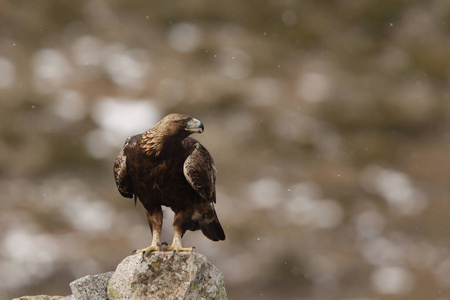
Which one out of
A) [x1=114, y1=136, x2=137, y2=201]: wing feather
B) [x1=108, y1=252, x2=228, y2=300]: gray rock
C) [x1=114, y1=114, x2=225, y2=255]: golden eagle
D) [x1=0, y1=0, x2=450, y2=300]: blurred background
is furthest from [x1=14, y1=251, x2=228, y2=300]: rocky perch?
[x1=0, y1=0, x2=450, y2=300]: blurred background

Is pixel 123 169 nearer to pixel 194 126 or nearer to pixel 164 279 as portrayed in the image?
pixel 194 126

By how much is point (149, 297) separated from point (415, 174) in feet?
123

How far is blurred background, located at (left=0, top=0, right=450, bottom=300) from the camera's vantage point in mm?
34375

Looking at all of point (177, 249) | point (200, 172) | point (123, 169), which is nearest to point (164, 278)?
point (177, 249)

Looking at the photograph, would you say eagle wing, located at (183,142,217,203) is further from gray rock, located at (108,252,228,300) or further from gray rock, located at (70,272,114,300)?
gray rock, located at (70,272,114,300)

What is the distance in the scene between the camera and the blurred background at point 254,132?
3438cm

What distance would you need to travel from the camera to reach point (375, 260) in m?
35.8

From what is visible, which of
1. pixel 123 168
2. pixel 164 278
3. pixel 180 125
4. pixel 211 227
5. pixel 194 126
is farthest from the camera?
pixel 211 227

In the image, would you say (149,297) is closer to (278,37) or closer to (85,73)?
(85,73)

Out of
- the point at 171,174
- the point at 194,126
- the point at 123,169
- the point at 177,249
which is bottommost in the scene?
the point at 177,249

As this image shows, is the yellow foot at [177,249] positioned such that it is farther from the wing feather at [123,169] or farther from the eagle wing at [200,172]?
the wing feather at [123,169]

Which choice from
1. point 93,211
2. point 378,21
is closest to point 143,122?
point 93,211

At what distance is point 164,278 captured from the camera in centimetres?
986

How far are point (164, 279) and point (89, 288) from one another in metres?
1.23
